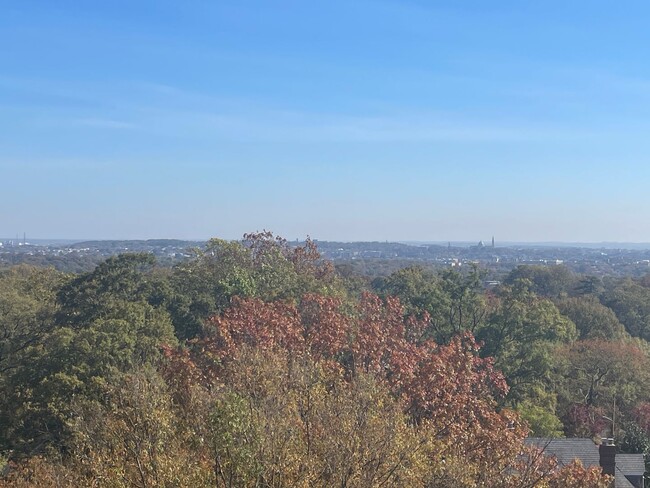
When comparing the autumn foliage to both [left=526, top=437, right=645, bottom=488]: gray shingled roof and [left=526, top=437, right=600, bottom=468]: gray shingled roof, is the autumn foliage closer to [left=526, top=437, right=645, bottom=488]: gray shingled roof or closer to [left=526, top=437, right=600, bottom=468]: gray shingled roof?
[left=526, top=437, right=600, bottom=468]: gray shingled roof

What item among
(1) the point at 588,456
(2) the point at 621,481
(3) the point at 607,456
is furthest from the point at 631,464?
(3) the point at 607,456

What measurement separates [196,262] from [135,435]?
28.4 meters

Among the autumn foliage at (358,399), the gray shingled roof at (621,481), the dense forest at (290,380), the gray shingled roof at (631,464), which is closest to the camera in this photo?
the autumn foliage at (358,399)

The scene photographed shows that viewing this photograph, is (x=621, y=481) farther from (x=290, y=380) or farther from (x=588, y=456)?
(x=290, y=380)

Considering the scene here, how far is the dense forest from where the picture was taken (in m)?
9.99

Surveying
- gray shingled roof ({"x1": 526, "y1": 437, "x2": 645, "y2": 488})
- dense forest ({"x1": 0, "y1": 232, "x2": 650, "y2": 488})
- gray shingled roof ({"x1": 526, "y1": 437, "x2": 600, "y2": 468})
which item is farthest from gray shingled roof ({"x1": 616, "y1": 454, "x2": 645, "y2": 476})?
dense forest ({"x1": 0, "y1": 232, "x2": 650, "y2": 488})

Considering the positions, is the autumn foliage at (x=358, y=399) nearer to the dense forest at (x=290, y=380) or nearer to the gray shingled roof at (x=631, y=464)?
the dense forest at (x=290, y=380)

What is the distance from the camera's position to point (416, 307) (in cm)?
3703

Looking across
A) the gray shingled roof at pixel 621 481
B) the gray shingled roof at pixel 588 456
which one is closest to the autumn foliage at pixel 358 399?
the gray shingled roof at pixel 588 456

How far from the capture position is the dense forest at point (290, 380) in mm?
9992

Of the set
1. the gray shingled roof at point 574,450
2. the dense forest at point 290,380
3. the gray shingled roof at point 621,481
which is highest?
the dense forest at point 290,380

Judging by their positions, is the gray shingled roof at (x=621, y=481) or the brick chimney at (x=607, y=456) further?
the gray shingled roof at (x=621, y=481)

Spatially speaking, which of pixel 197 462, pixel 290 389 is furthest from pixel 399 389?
pixel 197 462

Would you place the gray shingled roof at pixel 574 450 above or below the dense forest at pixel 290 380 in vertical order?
below
